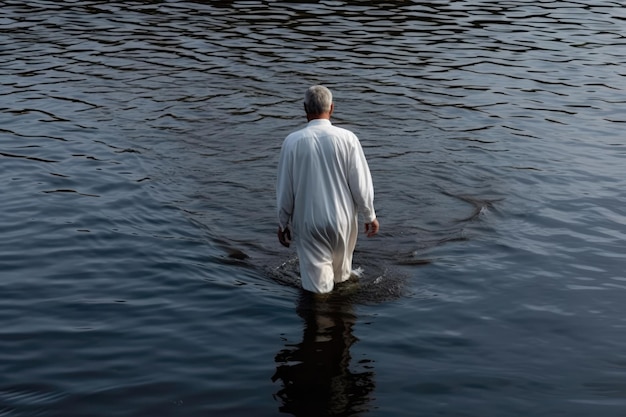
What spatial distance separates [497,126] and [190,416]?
Result: 9494 millimetres

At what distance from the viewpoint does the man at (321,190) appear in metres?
8.27

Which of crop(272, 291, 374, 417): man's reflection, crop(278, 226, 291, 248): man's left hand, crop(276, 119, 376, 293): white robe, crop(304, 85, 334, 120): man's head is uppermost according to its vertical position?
crop(304, 85, 334, 120): man's head

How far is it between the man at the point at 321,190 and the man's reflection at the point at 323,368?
25 cm

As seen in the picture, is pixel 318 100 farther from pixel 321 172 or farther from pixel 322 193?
pixel 322 193

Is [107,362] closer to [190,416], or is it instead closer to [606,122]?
[190,416]

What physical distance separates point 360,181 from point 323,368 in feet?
5.65

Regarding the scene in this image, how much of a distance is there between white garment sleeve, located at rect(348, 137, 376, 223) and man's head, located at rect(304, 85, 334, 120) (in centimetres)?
39

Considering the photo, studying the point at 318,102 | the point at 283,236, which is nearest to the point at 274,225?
the point at 283,236

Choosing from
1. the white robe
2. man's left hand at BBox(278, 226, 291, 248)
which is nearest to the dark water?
the white robe

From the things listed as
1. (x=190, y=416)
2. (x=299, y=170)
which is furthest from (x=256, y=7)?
(x=190, y=416)

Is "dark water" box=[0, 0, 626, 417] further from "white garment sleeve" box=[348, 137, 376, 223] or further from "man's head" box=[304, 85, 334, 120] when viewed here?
"man's head" box=[304, 85, 334, 120]

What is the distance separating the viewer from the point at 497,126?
49.6 ft

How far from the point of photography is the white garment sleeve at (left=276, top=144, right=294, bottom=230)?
27.4 ft

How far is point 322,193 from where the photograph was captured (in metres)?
8.41
